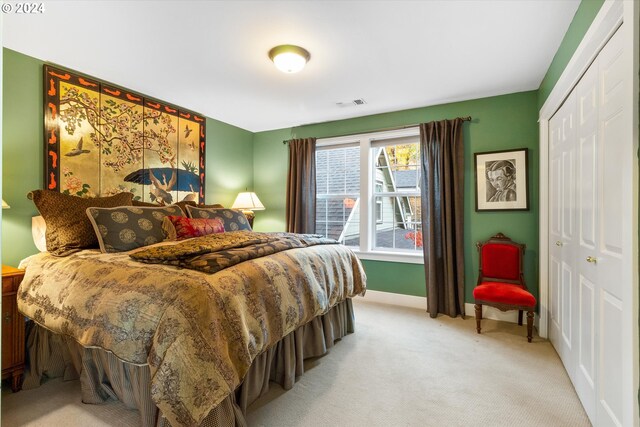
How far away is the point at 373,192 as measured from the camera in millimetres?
4297

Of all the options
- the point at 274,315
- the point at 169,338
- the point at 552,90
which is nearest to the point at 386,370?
the point at 274,315

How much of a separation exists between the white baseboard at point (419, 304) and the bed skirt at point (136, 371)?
5.29 ft

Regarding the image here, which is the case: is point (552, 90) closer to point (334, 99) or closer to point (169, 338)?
point (334, 99)

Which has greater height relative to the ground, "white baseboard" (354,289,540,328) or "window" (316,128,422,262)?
"window" (316,128,422,262)

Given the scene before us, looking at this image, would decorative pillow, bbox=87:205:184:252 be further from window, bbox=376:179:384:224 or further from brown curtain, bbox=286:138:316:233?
window, bbox=376:179:384:224

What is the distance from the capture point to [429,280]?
363cm

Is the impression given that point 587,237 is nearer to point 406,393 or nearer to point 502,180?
point 406,393

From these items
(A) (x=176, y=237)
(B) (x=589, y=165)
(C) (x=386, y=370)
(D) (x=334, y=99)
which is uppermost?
(D) (x=334, y=99)

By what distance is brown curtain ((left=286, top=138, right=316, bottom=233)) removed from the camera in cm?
446

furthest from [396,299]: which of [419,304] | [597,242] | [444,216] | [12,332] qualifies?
[12,332]

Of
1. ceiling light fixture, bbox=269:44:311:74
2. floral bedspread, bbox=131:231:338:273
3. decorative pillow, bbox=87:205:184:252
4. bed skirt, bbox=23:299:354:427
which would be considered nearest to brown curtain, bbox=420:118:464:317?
bed skirt, bbox=23:299:354:427

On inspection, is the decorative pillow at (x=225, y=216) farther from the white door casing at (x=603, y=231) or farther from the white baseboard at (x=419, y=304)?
the white door casing at (x=603, y=231)

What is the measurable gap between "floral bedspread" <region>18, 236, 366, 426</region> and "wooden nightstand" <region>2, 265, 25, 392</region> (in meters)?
0.05

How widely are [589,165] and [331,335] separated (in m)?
2.11
